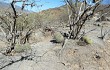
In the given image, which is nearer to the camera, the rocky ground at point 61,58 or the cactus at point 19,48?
the rocky ground at point 61,58

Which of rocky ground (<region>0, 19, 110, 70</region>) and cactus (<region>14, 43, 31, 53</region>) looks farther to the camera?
cactus (<region>14, 43, 31, 53</region>)

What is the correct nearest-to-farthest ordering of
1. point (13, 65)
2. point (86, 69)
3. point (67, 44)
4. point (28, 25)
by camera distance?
1. point (13, 65)
2. point (86, 69)
3. point (67, 44)
4. point (28, 25)

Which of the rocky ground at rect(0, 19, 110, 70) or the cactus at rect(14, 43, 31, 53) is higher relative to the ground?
the cactus at rect(14, 43, 31, 53)

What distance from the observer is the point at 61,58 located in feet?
47.5

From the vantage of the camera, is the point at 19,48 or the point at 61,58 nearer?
the point at 61,58

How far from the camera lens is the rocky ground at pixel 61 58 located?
12.9 metres

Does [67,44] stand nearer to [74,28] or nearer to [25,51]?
[74,28]

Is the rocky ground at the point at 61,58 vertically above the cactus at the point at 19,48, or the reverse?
the cactus at the point at 19,48

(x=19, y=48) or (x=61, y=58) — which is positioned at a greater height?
(x=19, y=48)

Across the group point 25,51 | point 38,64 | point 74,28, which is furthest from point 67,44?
point 38,64

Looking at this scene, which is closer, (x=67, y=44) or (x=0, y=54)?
(x=0, y=54)

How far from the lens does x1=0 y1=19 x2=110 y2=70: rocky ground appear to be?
12867 millimetres

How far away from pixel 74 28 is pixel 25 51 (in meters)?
4.90

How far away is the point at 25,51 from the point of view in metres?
15.3
